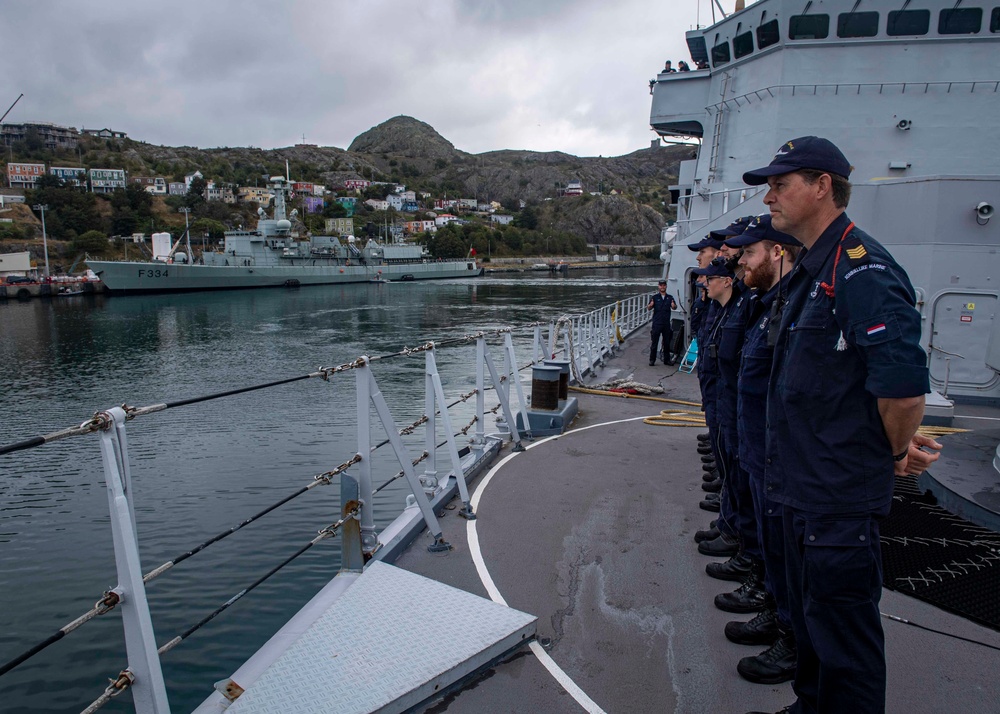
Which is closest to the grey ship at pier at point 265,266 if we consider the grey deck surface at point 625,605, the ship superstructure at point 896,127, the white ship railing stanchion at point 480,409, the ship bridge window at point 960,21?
the ship superstructure at point 896,127

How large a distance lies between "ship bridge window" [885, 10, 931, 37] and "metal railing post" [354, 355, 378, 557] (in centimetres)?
1379

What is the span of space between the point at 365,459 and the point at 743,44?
47.6 feet

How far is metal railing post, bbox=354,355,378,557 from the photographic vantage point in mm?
3516

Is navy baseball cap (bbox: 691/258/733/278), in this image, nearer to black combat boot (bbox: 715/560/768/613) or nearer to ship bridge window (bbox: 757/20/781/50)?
black combat boot (bbox: 715/560/768/613)

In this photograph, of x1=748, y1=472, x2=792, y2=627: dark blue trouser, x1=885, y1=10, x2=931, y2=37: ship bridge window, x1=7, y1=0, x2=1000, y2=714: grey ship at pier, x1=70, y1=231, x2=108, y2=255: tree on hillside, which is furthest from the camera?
x1=70, y1=231, x2=108, y2=255: tree on hillside

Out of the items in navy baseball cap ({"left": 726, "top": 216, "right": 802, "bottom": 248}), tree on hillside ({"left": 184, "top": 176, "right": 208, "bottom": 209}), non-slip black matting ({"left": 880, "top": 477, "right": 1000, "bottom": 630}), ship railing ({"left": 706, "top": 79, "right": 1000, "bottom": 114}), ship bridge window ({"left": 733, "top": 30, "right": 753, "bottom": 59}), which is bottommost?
non-slip black matting ({"left": 880, "top": 477, "right": 1000, "bottom": 630})

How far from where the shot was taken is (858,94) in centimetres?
1266

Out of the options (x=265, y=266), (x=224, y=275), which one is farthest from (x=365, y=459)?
(x=265, y=266)

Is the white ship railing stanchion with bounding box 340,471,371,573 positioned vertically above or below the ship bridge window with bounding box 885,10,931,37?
below

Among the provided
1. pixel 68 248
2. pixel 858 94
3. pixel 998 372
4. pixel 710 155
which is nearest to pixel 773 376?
pixel 998 372

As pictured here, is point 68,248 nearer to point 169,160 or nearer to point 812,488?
point 812,488

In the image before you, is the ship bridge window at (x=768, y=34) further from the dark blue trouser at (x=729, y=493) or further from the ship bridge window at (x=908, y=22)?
the dark blue trouser at (x=729, y=493)

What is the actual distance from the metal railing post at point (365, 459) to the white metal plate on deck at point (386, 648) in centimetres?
32

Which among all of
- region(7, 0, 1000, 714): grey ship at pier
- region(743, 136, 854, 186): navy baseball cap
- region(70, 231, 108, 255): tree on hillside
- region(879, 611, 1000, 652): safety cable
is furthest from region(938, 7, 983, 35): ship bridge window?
region(70, 231, 108, 255): tree on hillside
